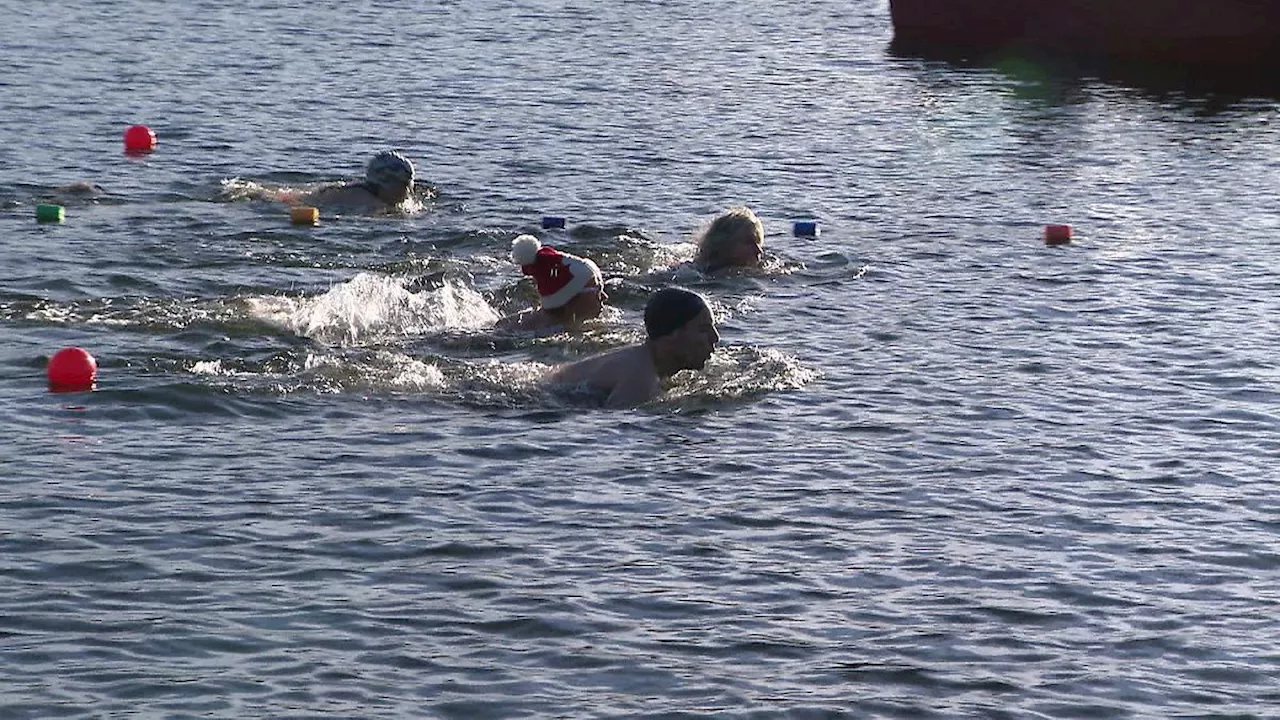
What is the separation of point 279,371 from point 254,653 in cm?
569

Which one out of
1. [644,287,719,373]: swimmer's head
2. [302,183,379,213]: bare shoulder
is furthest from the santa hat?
[302,183,379,213]: bare shoulder

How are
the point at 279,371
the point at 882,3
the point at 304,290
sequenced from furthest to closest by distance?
the point at 882,3 → the point at 304,290 → the point at 279,371

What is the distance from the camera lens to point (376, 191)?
22.7 metres

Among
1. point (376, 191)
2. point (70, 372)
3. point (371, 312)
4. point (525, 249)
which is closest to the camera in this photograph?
point (70, 372)

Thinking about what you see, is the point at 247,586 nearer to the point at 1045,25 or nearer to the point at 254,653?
the point at 254,653

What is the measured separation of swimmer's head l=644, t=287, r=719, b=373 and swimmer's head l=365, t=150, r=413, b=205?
780 cm

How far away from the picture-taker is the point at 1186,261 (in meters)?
21.1

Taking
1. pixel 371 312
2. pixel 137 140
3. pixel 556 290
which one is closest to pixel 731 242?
pixel 556 290

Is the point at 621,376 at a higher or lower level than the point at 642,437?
higher

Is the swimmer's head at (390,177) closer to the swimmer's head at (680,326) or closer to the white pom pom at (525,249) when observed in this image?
the white pom pom at (525,249)

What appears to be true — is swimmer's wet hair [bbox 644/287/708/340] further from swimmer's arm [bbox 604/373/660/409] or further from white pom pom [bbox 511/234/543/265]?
white pom pom [bbox 511/234/543/265]

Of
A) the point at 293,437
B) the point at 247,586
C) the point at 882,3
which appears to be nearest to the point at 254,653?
the point at 247,586

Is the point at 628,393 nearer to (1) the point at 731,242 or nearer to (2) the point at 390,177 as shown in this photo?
(1) the point at 731,242

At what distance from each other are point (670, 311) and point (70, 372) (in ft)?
13.6
